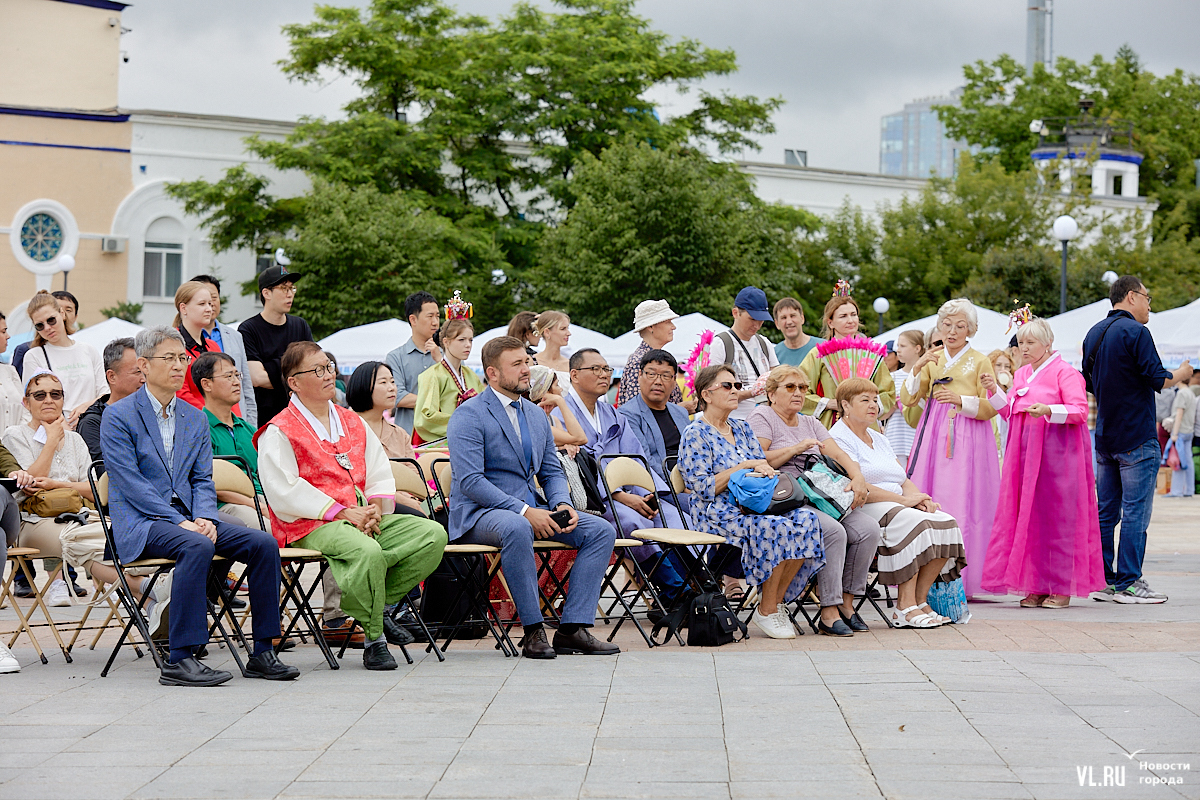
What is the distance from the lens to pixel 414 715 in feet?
16.9

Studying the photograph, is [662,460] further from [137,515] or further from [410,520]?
[137,515]

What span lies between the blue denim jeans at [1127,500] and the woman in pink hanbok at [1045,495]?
0.19m

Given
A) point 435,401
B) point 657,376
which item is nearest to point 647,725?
point 657,376

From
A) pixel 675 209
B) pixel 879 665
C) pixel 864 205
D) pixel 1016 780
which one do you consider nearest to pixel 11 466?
pixel 879 665

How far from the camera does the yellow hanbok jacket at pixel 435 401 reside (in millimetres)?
8211

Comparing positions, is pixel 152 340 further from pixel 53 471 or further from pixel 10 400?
pixel 10 400

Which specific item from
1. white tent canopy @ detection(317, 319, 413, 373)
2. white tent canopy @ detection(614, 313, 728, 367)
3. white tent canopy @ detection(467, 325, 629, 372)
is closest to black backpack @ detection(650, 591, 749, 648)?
white tent canopy @ detection(467, 325, 629, 372)

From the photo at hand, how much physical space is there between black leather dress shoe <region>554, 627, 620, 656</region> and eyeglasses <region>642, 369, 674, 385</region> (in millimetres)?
1848

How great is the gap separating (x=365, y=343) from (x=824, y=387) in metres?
9.88

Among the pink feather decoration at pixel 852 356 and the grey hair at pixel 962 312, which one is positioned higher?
the grey hair at pixel 962 312

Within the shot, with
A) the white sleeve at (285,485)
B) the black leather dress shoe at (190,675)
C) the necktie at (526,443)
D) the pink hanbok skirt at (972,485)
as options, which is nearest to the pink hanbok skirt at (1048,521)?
the pink hanbok skirt at (972,485)

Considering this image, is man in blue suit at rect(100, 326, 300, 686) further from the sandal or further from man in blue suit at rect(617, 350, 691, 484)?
the sandal

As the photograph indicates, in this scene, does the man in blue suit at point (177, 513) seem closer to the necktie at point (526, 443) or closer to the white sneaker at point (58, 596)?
the necktie at point (526, 443)

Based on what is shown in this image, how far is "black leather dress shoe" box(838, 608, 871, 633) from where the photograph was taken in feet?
24.7
